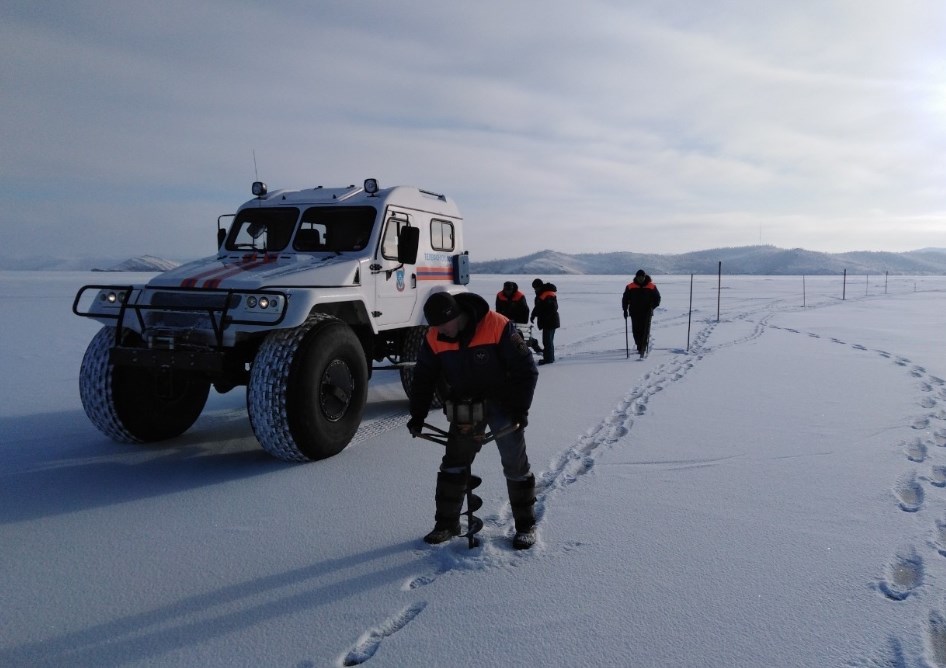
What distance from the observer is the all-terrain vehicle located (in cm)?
479

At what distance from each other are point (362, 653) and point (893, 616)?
2395mm

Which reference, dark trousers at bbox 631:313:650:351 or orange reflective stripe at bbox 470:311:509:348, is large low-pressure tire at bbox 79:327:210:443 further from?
dark trousers at bbox 631:313:650:351

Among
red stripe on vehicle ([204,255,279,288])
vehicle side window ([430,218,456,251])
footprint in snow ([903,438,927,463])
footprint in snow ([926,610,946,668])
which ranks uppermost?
vehicle side window ([430,218,456,251])

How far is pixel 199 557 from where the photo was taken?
346cm

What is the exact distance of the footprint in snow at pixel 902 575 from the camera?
302 cm

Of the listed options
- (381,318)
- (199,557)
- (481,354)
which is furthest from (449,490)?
(381,318)

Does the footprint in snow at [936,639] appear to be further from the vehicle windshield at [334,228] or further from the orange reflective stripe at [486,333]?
the vehicle windshield at [334,228]

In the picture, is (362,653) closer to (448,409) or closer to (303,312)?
(448,409)

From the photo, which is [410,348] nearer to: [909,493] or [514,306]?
[514,306]

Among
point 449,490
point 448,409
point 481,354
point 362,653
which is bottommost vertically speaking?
point 362,653

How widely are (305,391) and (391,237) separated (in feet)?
7.18

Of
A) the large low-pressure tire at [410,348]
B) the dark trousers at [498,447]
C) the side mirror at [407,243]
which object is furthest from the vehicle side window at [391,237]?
the dark trousers at [498,447]

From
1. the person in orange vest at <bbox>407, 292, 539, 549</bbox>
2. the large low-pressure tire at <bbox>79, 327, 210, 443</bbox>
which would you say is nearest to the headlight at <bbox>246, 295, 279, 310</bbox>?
the large low-pressure tire at <bbox>79, 327, 210, 443</bbox>

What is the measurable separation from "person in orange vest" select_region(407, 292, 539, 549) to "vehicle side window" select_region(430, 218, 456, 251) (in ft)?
12.6
